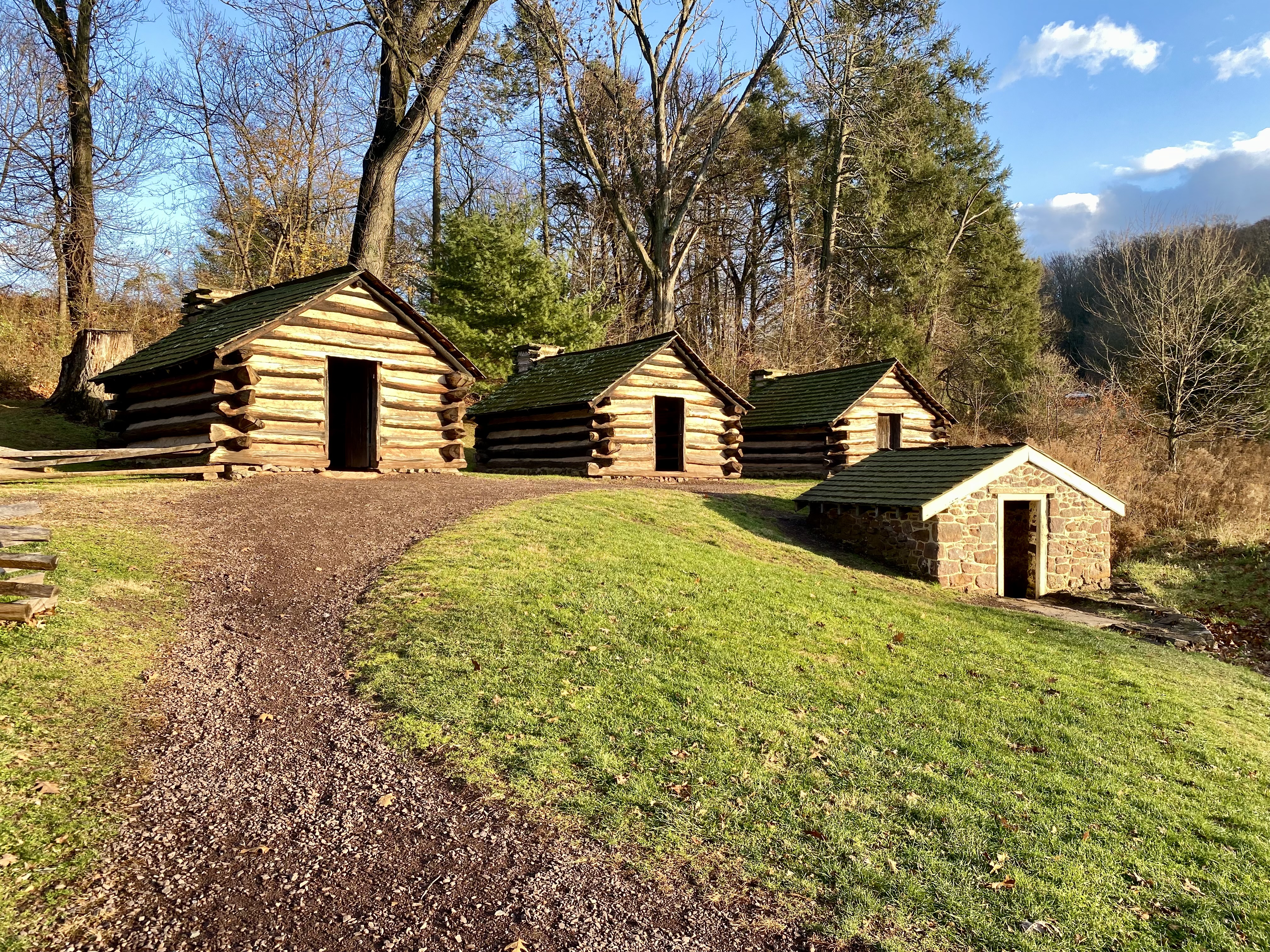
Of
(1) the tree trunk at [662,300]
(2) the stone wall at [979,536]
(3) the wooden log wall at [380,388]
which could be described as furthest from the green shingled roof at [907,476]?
(1) the tree trunk at [662,300]

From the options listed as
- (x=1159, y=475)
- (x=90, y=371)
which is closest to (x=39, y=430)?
(x=90, y=371)

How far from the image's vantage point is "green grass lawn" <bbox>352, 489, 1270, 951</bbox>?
4.55 m

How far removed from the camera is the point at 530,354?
2498cm

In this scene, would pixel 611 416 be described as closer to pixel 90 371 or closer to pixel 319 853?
pixel 90 371

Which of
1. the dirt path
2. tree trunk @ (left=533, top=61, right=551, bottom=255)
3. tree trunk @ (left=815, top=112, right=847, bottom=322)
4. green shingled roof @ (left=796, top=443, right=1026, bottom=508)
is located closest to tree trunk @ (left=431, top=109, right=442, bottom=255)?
tree trunk @ (left=533, top=61, right=551, bottom=255)

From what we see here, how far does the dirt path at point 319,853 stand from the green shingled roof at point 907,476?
35.1ft

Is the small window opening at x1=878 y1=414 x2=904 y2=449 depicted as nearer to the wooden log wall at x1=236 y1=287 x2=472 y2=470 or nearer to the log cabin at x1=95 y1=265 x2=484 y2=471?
the log cabin at x1=95 y1=265 x2=484 y2=471

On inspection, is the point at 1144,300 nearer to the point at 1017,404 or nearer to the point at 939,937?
the point at 1017,404

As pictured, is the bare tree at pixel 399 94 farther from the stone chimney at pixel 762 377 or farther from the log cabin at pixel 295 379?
the stone chimney at pixel 762 377

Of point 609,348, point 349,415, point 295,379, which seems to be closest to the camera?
point 295,379

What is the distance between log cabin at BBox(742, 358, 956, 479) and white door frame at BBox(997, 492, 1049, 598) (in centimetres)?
850

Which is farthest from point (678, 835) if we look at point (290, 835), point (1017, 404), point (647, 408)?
point (1017, 404)

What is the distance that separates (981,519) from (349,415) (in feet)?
50.3

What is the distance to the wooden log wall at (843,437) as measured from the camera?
940 inches
